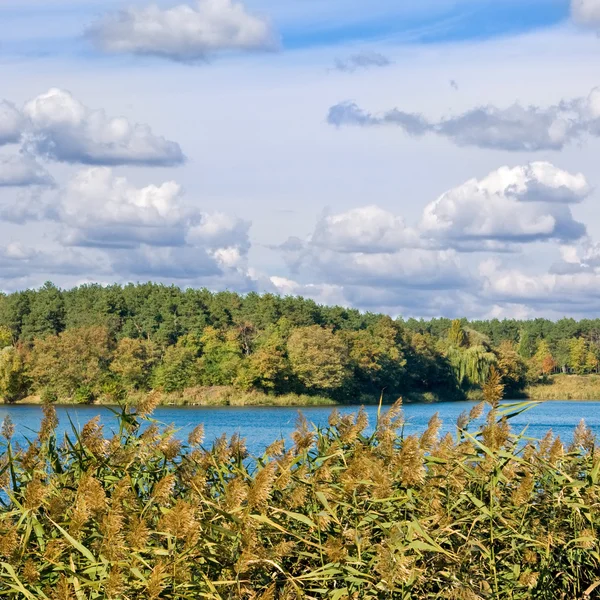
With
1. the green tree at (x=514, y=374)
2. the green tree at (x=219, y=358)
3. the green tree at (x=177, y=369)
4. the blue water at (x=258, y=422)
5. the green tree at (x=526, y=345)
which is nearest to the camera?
the blue water at (x=258, y=422)

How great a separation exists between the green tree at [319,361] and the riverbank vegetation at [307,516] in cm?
8158

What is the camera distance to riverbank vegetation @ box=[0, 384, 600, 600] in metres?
5.02

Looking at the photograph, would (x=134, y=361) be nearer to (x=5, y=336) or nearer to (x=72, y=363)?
(x=72, y=363)

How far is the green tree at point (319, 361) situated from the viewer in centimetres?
8838

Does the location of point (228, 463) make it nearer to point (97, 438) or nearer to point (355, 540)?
point (97, 438)

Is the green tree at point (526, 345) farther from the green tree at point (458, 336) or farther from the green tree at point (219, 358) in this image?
the green tree at point (219, 358)

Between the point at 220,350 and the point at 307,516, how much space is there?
87570 millimetres

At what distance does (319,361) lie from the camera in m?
88.1

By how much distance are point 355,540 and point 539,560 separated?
134 cm

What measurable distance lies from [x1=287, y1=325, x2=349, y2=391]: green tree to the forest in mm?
94

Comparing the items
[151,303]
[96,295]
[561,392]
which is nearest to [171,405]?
[151,303]

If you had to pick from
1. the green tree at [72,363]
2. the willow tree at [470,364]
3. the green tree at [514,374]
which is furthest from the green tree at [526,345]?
the green tree at [72,363]

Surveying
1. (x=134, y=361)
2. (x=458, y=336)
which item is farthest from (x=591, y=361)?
(x=134, y=361)

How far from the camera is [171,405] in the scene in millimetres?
84625
